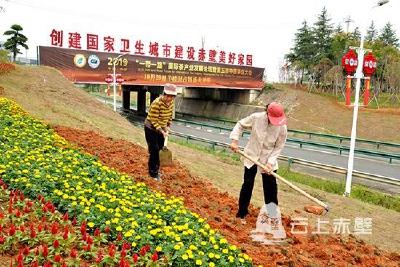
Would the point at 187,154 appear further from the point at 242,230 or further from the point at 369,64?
the point at 242,230

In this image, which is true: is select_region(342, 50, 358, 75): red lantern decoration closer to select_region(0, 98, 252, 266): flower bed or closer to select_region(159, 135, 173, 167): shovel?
select_region(159, 135, 173, 167): shovel

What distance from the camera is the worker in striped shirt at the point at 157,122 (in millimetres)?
7133

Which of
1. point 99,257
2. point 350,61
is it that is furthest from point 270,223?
point 350,61

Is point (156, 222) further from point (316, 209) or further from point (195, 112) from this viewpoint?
point (195, 112)

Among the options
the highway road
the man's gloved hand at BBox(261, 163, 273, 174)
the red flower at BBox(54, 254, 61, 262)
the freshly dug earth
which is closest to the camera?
the red flower at BBox(54, 254, 61, 262)

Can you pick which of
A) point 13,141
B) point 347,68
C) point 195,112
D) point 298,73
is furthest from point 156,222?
point 298,73

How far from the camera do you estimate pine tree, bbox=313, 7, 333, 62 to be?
53250 millimetres

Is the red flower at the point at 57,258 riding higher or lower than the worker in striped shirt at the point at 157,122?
lower

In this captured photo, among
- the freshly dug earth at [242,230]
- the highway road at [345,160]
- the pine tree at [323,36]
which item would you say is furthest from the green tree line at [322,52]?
the freshly dug earth at [242,230]

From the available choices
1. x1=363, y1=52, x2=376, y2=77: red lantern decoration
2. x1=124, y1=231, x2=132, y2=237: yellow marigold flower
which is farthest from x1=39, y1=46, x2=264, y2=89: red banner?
x1=124, y1=231, x2=132, y2=237: yellow marigold flower

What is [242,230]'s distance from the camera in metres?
5.82

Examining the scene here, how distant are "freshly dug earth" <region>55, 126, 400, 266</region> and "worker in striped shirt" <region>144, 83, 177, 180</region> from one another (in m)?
0.33

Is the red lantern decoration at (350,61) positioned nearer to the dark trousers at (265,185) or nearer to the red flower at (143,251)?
the dark trousers at (265,185)

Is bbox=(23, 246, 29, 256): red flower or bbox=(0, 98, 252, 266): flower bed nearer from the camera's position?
bbox=(23, 246, 29, 256): red flower
